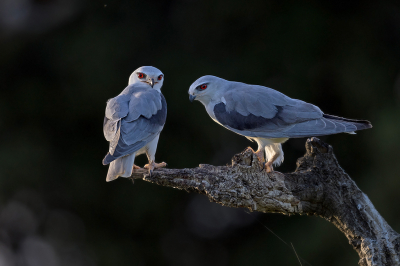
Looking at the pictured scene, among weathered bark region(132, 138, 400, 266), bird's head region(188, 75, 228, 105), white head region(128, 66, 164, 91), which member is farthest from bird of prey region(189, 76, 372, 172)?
white head region(128, 66, 164, 91)

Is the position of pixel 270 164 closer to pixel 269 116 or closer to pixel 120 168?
pixel 269 116

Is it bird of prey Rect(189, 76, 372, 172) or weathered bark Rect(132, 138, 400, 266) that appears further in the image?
bird of prey Rect(189, 76, 372, 172)

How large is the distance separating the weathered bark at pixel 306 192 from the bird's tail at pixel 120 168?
200 mm

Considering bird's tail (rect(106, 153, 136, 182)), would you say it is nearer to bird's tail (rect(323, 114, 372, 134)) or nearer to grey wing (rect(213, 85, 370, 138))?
grey wing (rect(213, 85, 370, 138))

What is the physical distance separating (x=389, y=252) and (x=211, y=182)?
1421mm

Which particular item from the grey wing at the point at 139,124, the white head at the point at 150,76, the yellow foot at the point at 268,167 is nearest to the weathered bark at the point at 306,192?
the yellow foot at the point at 268,167

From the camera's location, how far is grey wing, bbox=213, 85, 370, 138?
3176mm

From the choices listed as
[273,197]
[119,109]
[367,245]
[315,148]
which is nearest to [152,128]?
[119,109]

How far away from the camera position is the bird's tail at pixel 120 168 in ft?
9.44

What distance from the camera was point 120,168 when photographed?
9.49 feet

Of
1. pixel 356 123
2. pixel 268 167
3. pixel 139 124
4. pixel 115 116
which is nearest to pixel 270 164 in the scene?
→ pixel 268 167

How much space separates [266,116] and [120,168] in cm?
132

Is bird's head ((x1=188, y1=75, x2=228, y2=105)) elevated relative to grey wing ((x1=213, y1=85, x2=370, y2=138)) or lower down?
elevated

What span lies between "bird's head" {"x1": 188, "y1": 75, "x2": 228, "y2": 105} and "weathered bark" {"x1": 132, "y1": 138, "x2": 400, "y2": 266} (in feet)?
2.46
